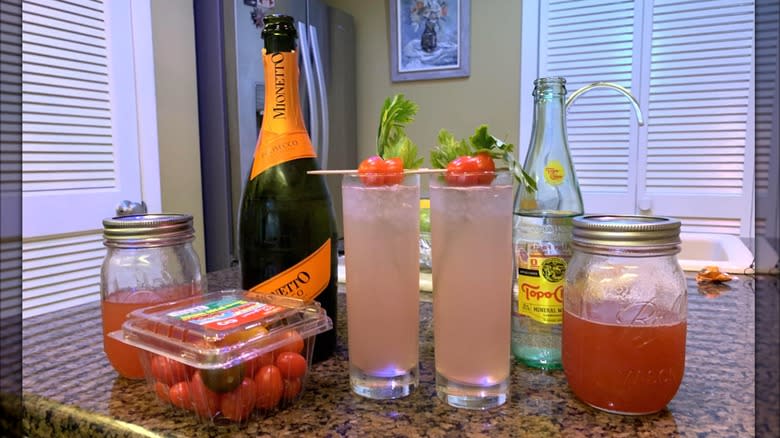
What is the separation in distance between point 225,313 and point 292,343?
0.26ft

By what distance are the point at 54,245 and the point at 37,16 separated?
72 cm

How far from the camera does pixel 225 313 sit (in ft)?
1.77

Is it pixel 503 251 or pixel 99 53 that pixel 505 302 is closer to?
pixel 503 251

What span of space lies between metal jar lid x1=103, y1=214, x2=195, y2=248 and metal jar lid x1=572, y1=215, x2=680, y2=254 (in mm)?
457

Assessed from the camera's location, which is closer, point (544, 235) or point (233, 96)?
point (544, 235)

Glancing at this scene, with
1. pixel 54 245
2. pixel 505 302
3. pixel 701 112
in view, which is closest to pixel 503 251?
pixel 505 302

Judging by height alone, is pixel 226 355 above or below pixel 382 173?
below

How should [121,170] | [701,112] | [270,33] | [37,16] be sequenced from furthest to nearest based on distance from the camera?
[701,112], [121,170], [37,16], [270,33]

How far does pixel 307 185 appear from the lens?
2.33 ft

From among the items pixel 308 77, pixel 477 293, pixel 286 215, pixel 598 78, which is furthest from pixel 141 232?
pixel 598 78

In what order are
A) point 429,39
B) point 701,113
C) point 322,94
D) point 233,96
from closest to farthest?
point 233,96 → point 701,113 → point 322,94 → point 429,39

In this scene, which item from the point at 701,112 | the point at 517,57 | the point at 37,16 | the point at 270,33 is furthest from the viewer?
the point at 517,57

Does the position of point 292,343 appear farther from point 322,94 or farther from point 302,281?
point 322,94

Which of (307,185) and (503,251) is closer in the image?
(503,251)
